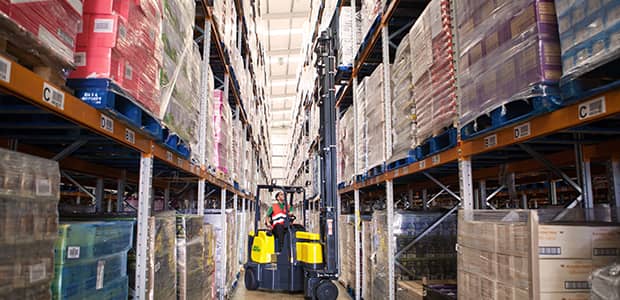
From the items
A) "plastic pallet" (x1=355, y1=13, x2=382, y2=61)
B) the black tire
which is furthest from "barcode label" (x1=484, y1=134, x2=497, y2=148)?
the black tire

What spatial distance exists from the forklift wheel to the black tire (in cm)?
185

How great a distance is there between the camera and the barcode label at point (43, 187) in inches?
60.4

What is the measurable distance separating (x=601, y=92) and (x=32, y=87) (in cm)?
221

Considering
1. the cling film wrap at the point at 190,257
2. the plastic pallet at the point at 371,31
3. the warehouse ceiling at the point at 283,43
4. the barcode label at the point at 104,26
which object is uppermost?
the warehouse ceiling at the point at 283,43

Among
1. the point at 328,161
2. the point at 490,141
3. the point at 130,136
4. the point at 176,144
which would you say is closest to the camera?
the point at 130,136

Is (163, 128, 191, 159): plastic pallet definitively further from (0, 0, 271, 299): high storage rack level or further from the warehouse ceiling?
the warehouse ceiling

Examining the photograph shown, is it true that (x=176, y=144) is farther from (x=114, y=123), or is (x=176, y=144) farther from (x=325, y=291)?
(x=325, y=291)

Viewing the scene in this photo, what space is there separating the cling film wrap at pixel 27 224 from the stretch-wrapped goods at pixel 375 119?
369 cm

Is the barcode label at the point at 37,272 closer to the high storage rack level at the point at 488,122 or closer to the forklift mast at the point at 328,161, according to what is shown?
the high storage rack level at the point at 488,122

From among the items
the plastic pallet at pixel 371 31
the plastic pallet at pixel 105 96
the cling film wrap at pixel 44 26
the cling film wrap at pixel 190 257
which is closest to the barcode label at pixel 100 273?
the plastic pallet at pixel 105 96

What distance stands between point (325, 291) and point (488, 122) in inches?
160

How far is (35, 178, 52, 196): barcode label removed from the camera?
1.53 metres

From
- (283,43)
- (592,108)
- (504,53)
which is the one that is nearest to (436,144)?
(504,53)

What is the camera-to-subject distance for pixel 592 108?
5.89ft
